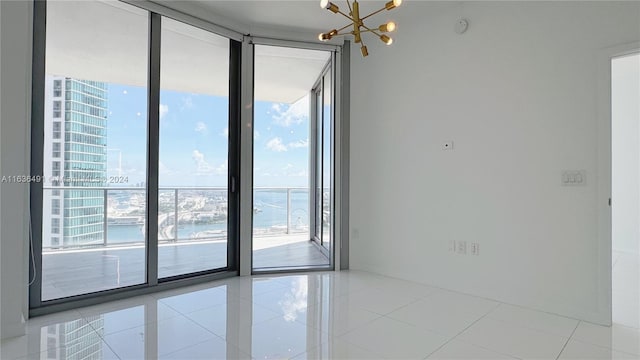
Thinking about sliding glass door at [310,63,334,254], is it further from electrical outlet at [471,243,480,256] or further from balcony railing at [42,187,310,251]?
electrical outlet at [471,243,480,256]

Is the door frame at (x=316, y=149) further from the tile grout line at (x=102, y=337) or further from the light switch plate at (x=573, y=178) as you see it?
the tile grout line at (x=102, y=337)

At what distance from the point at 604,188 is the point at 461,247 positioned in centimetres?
130

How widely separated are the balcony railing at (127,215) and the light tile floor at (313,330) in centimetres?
70

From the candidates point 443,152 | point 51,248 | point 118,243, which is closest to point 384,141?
point 443,152

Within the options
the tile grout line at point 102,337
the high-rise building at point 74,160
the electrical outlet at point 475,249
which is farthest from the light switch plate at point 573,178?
the high-rise building at point 74,160

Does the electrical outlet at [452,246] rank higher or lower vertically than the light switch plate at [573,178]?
lower

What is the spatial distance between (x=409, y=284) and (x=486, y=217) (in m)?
1.12

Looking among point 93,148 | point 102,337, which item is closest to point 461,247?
point 102,337

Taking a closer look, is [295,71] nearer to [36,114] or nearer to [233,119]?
[233,119]

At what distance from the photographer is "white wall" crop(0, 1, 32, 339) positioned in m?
2.29

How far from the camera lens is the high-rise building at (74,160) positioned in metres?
2.80

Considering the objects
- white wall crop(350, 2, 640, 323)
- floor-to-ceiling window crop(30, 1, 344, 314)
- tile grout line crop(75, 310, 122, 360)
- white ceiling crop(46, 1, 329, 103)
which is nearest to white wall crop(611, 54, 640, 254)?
white wall crop(350, 2, 640, 323)

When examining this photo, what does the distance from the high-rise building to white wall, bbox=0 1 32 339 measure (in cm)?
37

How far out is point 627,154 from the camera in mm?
5184
